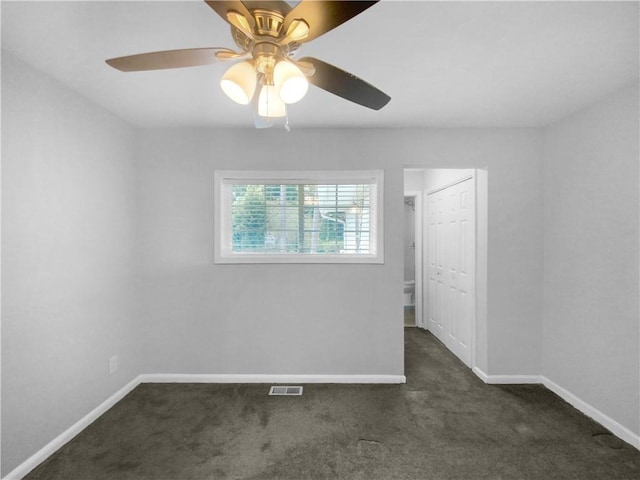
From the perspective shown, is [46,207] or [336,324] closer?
[46,207]

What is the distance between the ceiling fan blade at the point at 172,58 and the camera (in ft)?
3.85

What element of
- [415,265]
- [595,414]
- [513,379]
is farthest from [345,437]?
[415,265]

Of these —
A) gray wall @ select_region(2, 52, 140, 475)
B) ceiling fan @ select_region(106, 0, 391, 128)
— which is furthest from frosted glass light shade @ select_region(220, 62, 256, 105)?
gray wall @ select_region(2, 52, 140, 475)

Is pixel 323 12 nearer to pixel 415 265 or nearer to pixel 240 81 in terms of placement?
pixel 240 81

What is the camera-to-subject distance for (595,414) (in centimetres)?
237

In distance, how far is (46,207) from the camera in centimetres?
200

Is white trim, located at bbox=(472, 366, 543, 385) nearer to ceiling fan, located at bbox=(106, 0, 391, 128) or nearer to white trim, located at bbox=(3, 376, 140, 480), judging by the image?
ceiling fan, located at bbox=(106, 0, 391, 128)

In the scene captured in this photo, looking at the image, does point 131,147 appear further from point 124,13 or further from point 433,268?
point 433,268

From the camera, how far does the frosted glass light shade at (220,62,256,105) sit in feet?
3.95

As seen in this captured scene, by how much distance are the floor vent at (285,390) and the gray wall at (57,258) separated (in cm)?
134

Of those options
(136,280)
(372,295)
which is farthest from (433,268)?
(136,280)

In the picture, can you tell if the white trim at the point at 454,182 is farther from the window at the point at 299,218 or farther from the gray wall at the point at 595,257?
the window at the point at 299,218

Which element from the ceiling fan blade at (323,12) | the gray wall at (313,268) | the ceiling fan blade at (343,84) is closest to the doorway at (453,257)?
the gray wall at (313,268)

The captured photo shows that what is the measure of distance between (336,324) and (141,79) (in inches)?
98.3
